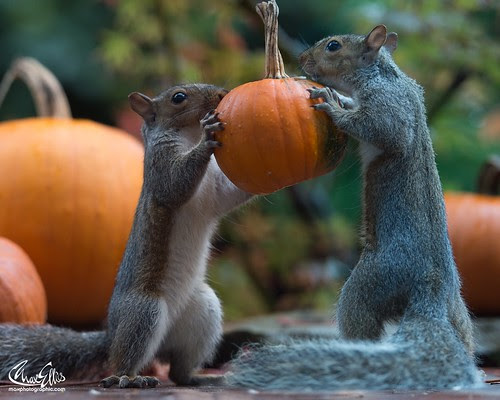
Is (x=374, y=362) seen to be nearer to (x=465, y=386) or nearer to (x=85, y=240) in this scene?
(x=465, y=386)

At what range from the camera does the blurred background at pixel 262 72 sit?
6.92m

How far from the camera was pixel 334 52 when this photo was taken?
3807mm

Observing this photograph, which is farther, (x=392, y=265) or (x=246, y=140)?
(x=246, y=140)

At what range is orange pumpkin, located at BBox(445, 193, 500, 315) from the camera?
578cm

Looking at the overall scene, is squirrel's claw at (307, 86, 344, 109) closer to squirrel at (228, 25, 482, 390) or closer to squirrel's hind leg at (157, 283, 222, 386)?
squirrel at (228, 25, 482, 390)

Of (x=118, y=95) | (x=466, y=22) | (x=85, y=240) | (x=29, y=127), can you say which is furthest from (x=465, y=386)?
(x=118, y=95)

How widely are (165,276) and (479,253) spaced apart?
2.72 m

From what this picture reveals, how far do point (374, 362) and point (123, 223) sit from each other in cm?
299

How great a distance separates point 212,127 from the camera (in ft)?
11.7

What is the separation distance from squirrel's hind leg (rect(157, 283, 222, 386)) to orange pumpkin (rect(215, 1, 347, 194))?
2.24 ft

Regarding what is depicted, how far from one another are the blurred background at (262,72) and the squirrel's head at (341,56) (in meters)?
2.77
